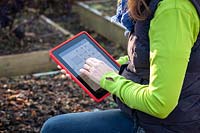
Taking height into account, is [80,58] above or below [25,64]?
above

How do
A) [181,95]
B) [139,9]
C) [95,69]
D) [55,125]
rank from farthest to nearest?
1. [55,125]
2. [95,69]
3. [181,95]
4. [139,9]

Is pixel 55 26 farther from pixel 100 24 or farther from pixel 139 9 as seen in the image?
pixel 139 9

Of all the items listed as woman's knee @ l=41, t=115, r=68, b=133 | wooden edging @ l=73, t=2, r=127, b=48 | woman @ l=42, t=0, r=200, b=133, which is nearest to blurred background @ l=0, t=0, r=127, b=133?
wooden edging @ l=73, t=2, r=127, b=48

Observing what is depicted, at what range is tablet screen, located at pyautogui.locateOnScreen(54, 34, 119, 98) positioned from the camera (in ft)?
9.30

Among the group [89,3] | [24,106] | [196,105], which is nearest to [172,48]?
[196,105]

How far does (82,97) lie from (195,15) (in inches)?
109

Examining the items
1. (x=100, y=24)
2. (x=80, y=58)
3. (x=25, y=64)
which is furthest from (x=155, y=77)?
(x=100, y=24)

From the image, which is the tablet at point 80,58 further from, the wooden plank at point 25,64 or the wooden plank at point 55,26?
the wooden plank at point 55,26

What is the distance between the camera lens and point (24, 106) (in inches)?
186

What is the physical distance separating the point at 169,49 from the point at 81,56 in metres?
0.74

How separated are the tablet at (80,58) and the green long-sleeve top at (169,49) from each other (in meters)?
0.48

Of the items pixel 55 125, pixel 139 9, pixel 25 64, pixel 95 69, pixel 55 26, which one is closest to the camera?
pixel 139 9

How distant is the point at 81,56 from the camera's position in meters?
2.92

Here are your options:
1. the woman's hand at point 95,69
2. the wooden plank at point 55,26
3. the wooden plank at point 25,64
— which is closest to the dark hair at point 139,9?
the woman's hand at point 95,69
